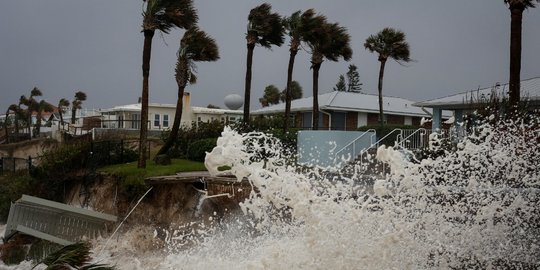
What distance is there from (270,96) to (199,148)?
37.5 m

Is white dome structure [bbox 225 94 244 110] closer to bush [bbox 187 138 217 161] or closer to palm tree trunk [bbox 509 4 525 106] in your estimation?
bush [bbox 187 138 217 161]

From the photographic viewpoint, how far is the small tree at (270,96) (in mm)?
62281

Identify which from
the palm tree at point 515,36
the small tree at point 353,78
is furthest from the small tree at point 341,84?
the palm tree at point 515,36

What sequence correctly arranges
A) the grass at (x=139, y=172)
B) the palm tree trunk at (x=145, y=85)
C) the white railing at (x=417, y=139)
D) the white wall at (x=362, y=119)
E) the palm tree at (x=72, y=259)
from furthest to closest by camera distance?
the white wall at (x=362, y=119) < the palm tree trunk at (x=145, y=85) < the white railing at (x=417, y=139) < the grass at (x=139, y=172) < the palm tree at (x=72, y=259)

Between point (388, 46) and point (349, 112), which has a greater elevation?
point (388, 46)

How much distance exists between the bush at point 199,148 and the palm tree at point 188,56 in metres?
1.21

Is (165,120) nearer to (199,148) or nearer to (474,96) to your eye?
(199,148)

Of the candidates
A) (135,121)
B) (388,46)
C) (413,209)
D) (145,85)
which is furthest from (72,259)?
(135,121)

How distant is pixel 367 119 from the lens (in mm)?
36375

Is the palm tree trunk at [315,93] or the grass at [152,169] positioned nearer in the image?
the grass at [152,169]

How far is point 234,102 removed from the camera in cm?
4419

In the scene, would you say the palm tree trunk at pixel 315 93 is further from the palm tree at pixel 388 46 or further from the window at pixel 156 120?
the window at pixel 156 120

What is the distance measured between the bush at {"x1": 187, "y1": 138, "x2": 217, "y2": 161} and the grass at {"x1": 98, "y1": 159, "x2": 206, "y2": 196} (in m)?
2.04

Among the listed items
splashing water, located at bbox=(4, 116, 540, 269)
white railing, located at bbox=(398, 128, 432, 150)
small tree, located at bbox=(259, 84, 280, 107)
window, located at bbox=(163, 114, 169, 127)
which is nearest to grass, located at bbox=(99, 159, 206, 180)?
white railing, located at bbox=(398, 128, 432, 150)
